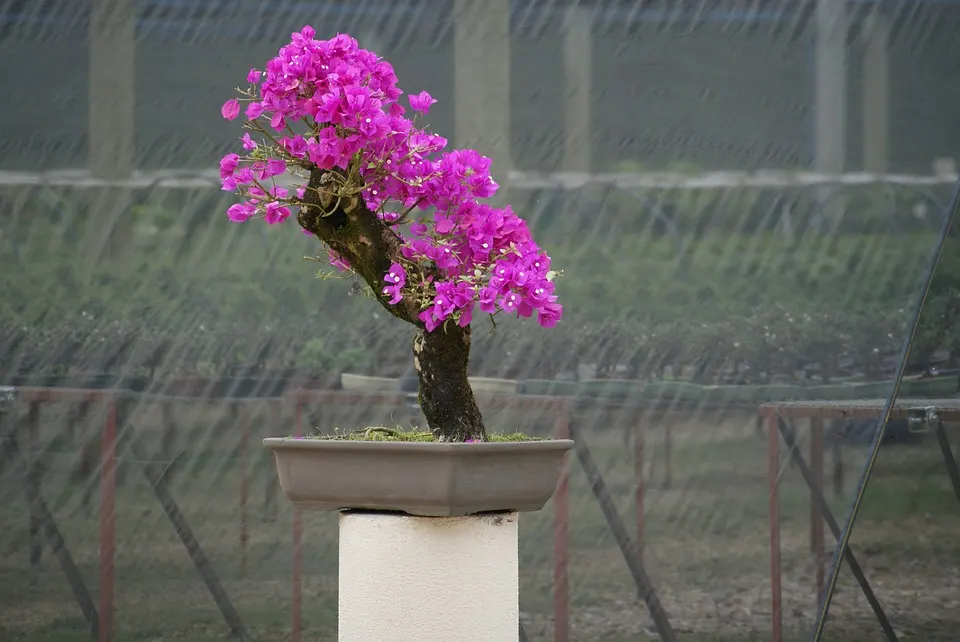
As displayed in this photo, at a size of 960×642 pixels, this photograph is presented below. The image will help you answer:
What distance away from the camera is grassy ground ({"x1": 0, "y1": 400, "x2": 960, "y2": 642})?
2479mm

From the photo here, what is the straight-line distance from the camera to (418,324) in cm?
138

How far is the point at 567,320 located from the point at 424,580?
127 cm

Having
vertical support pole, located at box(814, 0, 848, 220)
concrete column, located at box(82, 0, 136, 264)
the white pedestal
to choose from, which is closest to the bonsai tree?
the white pedestal

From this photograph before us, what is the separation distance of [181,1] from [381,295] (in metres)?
1.45

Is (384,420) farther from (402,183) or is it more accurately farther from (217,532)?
(402,183)

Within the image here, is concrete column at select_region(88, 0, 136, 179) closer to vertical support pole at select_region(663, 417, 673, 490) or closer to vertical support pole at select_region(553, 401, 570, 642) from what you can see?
vertical support pole at select_region(553, 401, 570, 642)

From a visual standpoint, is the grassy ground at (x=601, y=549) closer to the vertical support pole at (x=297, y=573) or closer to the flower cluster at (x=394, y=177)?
the vertical support pole at (x=297, y=573)

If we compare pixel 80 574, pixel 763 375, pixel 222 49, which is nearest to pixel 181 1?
pixel 222 49

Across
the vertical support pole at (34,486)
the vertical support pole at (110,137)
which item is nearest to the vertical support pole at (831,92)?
the vertical support pole at (110,137)

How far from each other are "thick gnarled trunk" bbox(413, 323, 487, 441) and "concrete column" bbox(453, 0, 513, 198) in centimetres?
120

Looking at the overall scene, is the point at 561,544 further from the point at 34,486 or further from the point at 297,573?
the point at 34,486

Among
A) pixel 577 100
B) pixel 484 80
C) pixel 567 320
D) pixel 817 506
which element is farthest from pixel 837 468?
pixel 484 80

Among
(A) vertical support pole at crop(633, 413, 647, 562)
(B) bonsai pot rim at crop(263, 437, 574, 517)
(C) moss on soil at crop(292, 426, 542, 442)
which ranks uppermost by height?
(A) vertical support pole at crop(633, 413, 647, 562)

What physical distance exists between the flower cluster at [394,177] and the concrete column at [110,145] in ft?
4.12
